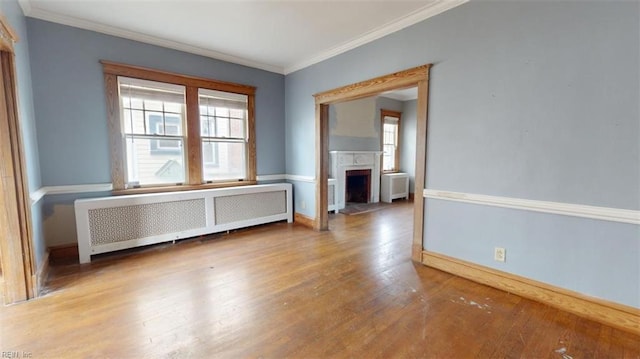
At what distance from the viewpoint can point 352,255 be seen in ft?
10.2

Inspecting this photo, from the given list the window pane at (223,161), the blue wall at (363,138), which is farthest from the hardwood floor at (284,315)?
the blue wall at (363,138)

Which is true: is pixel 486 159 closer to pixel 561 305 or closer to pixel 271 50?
pixel 561 305

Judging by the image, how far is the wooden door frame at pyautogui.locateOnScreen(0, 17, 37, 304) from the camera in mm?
1960

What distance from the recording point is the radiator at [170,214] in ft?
9.46

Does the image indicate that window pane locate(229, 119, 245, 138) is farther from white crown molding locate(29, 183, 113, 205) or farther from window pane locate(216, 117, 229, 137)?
white crown molding locate(29, 183, 113, 205)

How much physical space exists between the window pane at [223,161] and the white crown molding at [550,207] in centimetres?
291

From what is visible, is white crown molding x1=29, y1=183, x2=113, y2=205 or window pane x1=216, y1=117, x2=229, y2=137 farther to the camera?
window pane x1=216, y1=117, x2=229, y2=137

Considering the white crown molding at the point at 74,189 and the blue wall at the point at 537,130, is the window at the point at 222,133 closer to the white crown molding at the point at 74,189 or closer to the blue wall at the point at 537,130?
the white crown molding at the point at 74,189

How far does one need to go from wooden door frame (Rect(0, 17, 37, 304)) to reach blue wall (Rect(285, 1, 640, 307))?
3.35 metres

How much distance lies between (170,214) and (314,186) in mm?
2023

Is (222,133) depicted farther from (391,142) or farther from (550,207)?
(391,142)

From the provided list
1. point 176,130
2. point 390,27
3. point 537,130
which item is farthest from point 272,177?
point 537,130

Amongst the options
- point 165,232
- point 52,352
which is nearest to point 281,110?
point 165,232

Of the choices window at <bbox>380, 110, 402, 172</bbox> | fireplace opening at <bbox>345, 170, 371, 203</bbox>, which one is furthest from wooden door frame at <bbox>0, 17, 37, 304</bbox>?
window at <bbox>380, 110, 402, 172</bbox>
